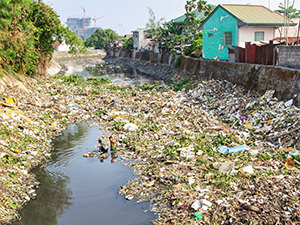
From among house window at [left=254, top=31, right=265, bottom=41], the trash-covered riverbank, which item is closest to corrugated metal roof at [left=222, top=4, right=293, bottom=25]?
house window at [left=254, top=31, right=265, bottom=41]


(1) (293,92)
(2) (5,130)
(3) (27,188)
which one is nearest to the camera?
(3) (27,188)

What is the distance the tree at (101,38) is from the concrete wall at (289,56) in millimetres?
67777

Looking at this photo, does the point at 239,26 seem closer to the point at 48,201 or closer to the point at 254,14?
the point at 254,14

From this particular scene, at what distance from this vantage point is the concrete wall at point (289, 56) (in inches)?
468

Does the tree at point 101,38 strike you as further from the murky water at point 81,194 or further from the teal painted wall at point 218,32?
the murky water at point 81,194

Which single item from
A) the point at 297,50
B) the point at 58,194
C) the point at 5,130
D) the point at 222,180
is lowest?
the point at 58,194

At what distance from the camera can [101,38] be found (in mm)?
77125

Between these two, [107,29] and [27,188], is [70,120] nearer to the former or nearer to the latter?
[27,188]

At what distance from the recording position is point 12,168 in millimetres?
7855

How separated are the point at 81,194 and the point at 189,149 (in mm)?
3474

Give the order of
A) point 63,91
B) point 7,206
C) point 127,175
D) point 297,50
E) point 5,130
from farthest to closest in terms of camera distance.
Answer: point 63,91
point 297,50
point 5,130
point 127,175
point 7,206

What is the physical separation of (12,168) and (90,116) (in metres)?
6.71

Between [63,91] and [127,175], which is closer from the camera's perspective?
[127,175]

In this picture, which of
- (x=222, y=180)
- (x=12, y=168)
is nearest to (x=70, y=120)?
(x=12, y=168)
